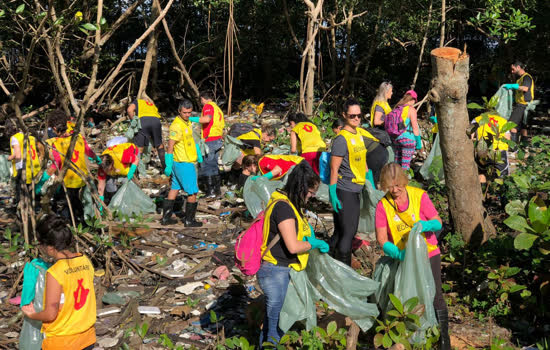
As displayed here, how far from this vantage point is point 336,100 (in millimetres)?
12641

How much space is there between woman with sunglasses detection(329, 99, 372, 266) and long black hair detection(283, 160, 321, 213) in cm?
146

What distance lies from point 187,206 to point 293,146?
60.5 inches

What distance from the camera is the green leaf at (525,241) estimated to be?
13.9ft

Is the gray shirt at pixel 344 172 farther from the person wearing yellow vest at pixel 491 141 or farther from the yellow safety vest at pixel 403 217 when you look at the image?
the person wearing yellow vest at pixel 491 141

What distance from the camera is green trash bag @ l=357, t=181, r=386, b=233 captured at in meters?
5.98

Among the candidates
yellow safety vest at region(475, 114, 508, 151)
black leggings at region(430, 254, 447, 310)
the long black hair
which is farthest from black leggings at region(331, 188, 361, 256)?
yellow safety vest at region(475, 114, 508, 151)

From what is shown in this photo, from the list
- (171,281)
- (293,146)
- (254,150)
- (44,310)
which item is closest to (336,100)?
(254,150)

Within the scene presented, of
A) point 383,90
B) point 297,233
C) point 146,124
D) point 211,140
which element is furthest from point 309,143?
point 297,233

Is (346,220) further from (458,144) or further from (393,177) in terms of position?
(393,177)

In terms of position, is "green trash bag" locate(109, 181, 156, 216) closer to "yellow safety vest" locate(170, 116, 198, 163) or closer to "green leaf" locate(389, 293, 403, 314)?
"yellow safety vest" locate(170, 116, 198, 163)

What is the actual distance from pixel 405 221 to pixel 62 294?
2237mm

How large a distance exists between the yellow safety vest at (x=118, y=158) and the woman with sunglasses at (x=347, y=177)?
316 centimetres

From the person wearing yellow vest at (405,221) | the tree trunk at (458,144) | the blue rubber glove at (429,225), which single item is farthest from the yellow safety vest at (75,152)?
the blue rubber glove at (429,225)

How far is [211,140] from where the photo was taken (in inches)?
324
